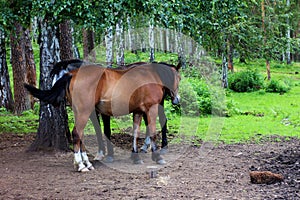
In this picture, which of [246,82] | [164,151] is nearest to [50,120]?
[164,151]

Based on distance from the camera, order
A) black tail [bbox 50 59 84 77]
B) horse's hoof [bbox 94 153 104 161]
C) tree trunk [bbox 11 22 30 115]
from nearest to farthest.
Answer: black tail [bbox 50 59 84 77] → horse's hoof [bbox 94 153 104 161] → tree trunk [bbox 11 22 30 115]

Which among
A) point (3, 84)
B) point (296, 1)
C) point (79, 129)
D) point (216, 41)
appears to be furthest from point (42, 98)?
point (296, 1)

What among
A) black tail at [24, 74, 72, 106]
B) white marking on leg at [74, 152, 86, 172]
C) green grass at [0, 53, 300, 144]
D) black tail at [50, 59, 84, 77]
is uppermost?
black tail at [50, 59, 84, 77]

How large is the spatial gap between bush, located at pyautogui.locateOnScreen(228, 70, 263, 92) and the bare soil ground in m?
13.9

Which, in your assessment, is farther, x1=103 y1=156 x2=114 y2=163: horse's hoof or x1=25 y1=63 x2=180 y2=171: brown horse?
x1=103 y1=156 x2=114 y2=163: horse's hoof

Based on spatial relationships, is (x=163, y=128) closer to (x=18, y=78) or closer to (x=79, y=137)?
(x=79, y=137)

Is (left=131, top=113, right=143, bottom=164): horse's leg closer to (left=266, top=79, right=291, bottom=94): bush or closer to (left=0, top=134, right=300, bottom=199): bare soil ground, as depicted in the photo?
(left=0, top=134, right=300, bottom=199): bare soil ground

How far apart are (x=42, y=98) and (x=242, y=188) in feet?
Result: 12.3

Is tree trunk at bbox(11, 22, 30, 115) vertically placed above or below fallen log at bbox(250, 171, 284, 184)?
above

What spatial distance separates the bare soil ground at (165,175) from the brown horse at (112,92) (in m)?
0.53

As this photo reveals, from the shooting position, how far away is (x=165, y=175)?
732cm

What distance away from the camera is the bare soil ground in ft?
20.4

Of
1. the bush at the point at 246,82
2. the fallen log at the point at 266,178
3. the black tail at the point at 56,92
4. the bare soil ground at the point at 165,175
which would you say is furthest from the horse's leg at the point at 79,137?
the bush at the point at 246,82

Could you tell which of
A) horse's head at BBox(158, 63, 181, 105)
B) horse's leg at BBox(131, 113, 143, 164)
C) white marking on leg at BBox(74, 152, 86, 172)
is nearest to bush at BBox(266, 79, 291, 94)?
horse's head at BBox(158, 63, 181, 105)
